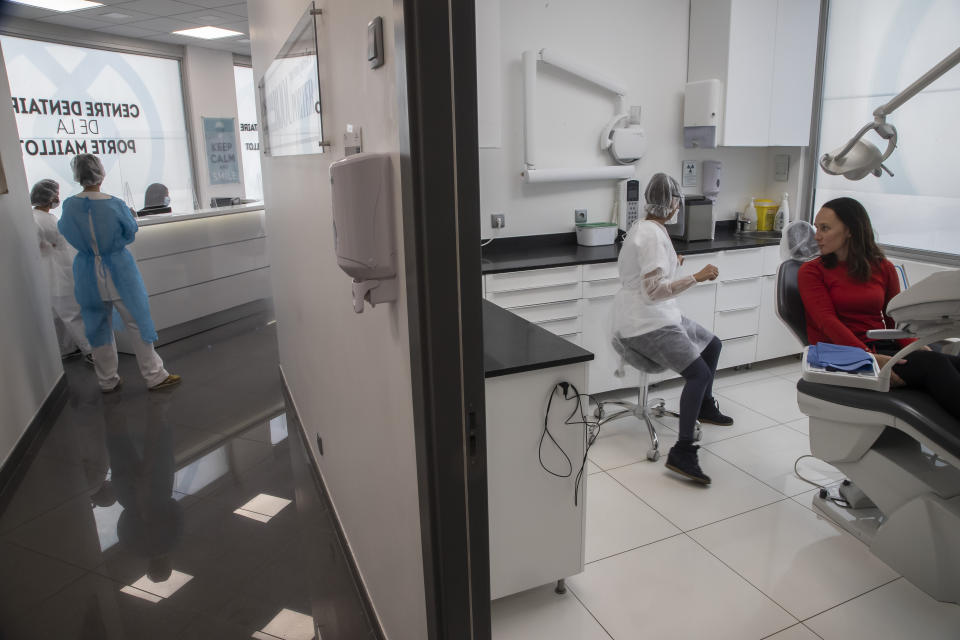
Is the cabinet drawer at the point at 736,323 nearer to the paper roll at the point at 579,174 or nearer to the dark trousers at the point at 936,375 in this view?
the paper roll at the point at 579,174

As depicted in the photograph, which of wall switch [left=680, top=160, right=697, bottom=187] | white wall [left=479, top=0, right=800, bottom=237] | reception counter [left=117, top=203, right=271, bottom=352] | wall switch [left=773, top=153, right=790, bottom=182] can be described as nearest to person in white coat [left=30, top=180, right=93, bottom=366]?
reception counter [left=117, top=203, right=271, bottom=352]

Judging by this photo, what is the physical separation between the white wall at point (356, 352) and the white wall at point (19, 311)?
165cm

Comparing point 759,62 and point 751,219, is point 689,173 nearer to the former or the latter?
point 751,219

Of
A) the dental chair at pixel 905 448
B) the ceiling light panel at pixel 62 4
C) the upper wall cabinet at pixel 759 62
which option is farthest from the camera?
the ceiling light panel at pixel 62 4

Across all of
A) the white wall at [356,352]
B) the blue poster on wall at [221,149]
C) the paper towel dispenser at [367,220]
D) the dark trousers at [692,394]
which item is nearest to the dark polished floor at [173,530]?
the white wall at [356,352]

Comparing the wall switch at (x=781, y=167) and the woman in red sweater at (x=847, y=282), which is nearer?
the woman in red sweater at (x=847, y=282)

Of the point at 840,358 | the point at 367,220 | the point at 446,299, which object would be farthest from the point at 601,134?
the point at 446,299

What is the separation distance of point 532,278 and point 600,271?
1.52 feet

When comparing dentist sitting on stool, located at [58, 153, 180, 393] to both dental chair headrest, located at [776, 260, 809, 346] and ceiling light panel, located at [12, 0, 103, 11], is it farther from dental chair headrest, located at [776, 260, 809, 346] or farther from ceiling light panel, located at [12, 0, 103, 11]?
dental chair headrest, located at [776, 260, 809, 346]

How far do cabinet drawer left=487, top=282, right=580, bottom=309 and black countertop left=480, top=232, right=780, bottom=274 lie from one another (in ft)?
0.44

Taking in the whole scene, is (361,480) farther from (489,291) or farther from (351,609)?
(489,291)

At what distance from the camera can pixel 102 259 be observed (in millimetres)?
4094

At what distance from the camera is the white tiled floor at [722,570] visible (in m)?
2.02

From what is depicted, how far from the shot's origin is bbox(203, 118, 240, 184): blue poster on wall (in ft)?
26.3
